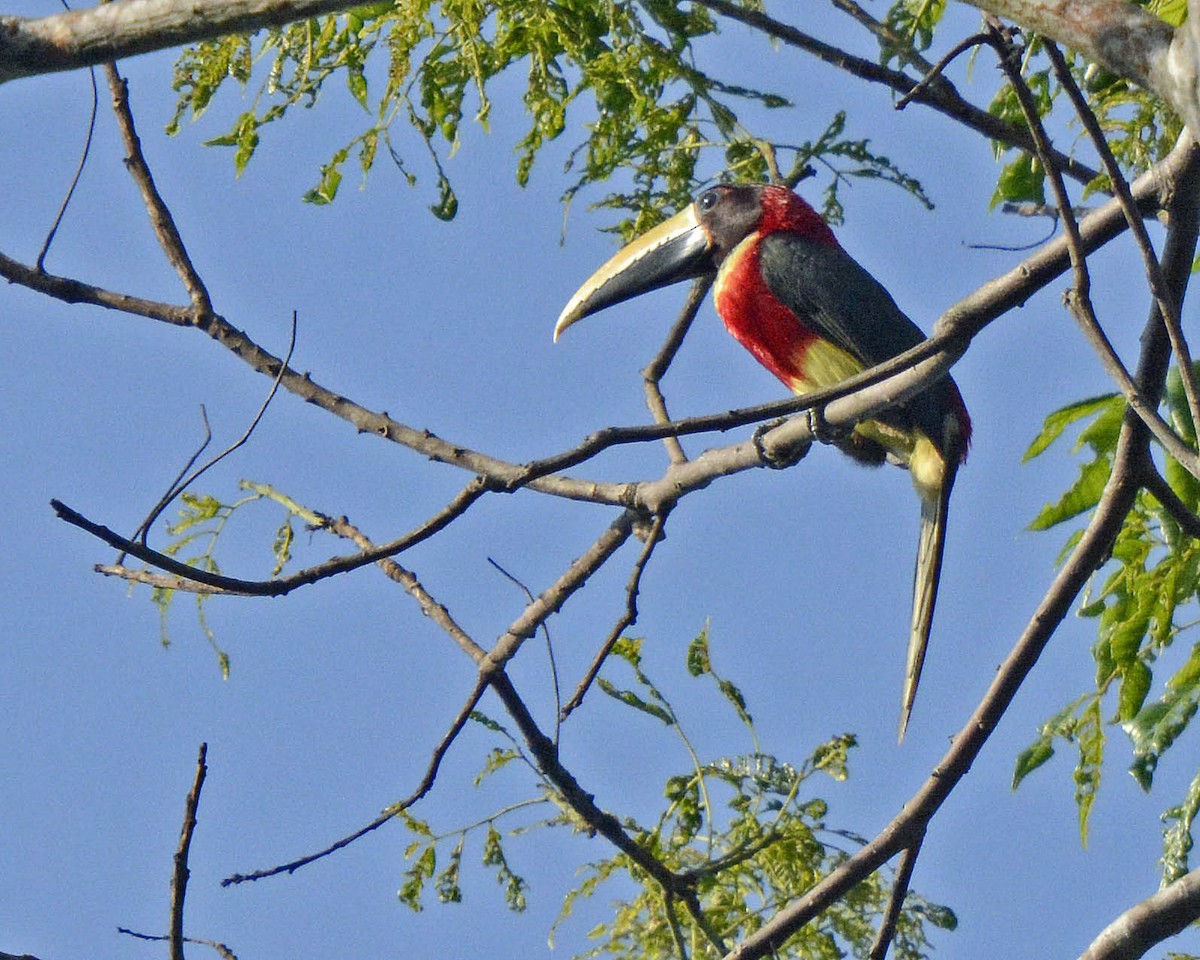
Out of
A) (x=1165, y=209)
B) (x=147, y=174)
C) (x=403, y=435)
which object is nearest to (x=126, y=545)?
(x=403, y=435)

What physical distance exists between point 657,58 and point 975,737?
1.73m

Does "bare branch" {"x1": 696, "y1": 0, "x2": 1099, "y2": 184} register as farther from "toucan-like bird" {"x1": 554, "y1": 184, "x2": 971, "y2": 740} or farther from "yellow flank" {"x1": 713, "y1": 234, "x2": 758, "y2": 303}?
"yellow flank" {"x1": 713, "y1": 234, "x2": 758, "y2": 303}

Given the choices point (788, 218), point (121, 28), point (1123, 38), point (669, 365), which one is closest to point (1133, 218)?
point (1123, 38)

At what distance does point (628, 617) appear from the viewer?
330 centimetres

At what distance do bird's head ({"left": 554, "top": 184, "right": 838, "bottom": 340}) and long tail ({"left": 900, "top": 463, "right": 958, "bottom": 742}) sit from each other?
1.08m

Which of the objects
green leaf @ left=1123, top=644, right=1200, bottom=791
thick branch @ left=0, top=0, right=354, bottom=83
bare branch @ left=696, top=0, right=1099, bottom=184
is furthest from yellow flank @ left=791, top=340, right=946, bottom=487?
thick branch @ left=0, top=0, right=354, bottom=83

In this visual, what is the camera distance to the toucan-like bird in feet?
14.0

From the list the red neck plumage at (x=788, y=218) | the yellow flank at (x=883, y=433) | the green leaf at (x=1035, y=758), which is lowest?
the green leaf at (x=1035, y=758)

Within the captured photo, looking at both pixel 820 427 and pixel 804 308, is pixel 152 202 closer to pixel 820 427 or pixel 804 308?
pixel 820 427

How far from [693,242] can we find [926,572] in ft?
4.56

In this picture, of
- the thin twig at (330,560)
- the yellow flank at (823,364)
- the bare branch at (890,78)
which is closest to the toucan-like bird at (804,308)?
the yellow flank at (823,364)

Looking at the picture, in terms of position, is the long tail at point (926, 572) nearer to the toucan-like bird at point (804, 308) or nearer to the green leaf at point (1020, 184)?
the toucan-like bird at point (804, 308)

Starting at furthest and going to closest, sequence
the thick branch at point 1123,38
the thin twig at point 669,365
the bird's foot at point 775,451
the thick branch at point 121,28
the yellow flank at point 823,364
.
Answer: the yellow flank at point 823,364
the thin twig at point 669,365
the bird's foot at point 775,451
the thick branch at point 121,28
the thick branch at point 1123,38

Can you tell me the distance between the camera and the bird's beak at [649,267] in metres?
4.77
